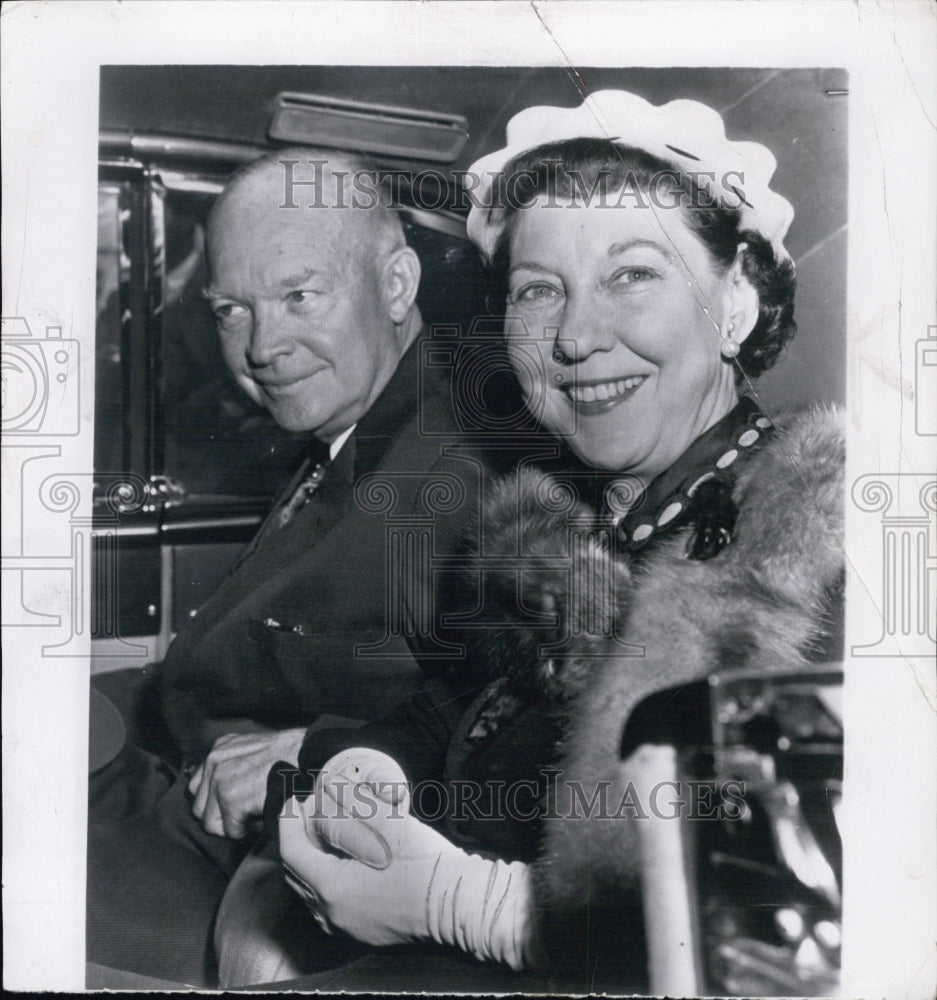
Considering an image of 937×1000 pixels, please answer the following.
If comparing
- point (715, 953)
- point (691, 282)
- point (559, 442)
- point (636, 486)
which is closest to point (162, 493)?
point (559, 442)

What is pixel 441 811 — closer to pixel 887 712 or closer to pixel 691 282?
pixel 887 712

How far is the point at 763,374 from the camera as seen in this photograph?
4.33 ft

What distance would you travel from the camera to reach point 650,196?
4.30 feet

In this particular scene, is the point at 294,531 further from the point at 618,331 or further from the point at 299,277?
the point at 618,331

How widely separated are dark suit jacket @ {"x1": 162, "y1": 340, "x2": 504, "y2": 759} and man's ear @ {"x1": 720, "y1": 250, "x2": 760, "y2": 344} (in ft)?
1.29

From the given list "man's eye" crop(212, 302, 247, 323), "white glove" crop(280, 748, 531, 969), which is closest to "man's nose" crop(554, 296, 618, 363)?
"man's eye" crop(212, 302, 247, 323)

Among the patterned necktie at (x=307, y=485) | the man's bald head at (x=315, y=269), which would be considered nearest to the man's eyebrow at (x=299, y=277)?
the man's bald head at (x=315, y=269)

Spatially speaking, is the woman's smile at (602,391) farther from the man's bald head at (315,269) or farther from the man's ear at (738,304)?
the man's bald head at (315,269)

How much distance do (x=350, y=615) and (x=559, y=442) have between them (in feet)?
1.23

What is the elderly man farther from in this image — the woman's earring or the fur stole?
the woman's earring

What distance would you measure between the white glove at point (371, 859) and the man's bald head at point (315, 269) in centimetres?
55

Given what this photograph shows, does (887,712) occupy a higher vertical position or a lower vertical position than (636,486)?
lower

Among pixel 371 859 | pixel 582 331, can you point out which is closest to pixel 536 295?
pixel 582 331

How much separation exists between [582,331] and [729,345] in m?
0.20
